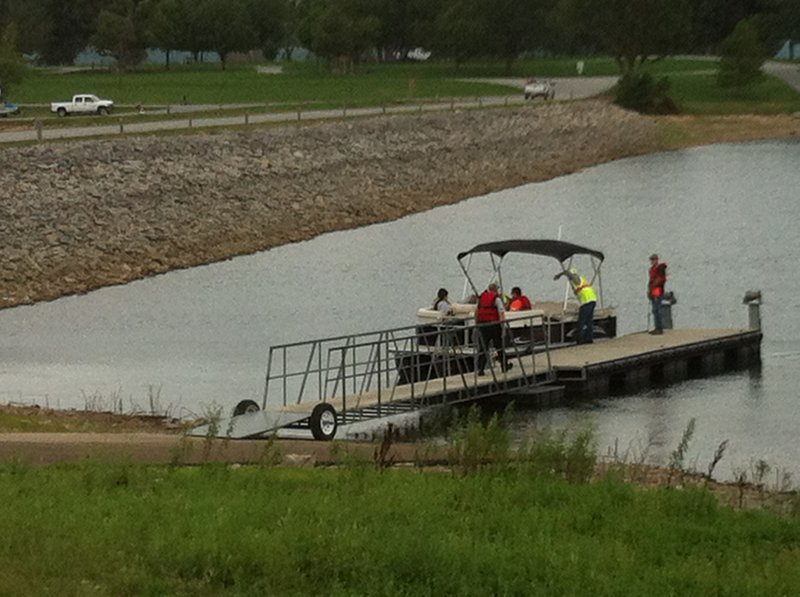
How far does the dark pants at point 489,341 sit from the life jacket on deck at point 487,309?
0.65 feet

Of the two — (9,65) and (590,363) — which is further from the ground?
(9,65)

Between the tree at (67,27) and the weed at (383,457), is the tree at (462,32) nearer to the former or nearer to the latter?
the tree at (67,27)

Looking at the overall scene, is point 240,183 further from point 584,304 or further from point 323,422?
point 323,422

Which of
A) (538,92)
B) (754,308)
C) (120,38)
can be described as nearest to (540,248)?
(754,308)

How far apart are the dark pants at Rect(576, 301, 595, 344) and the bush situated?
85.7 m

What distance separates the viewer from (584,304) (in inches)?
1577

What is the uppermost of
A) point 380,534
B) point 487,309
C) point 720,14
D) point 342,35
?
point 720,14

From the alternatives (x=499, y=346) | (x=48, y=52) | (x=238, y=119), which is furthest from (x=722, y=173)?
(x=48, y=52)

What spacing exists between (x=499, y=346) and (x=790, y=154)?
74607 mm

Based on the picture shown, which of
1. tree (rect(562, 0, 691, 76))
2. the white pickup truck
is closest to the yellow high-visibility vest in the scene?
the white pickup truck

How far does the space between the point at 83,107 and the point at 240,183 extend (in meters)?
31.7

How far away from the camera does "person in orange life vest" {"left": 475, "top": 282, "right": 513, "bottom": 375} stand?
3566 cm

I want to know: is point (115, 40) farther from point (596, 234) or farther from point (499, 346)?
point (499, 346)

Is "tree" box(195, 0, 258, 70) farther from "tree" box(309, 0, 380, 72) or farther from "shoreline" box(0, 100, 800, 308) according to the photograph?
"shoreline" box(0, 100, 800, 308)
